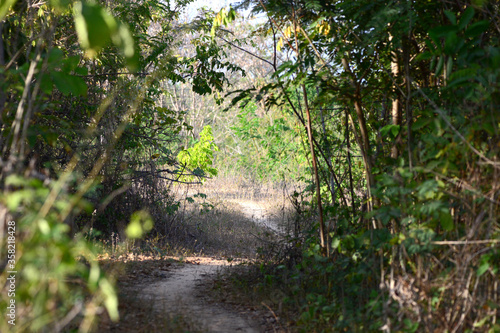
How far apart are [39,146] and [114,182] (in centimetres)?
158

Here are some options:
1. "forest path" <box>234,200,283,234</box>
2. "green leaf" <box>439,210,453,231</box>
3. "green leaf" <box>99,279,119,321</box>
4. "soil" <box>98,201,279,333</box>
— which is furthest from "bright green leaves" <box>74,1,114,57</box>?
"forest path" <box>234,200,283,234</box>

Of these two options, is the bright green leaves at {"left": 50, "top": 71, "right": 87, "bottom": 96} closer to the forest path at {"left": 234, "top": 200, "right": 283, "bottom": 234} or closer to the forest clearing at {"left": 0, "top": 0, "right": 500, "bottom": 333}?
the forest clearing at {"left": 0, "top": 0, "right": 500, "bottom": 333}

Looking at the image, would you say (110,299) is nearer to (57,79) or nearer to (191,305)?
(57,79)

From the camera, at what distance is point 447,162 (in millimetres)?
2922

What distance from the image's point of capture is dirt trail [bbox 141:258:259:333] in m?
4.21

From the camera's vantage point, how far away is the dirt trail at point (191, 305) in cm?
421

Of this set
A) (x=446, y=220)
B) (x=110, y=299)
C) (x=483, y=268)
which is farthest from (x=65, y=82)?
(x=483, y=268)

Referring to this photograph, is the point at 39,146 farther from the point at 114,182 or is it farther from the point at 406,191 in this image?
the point at 406,191

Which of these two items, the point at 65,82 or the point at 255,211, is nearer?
the point at 65,82

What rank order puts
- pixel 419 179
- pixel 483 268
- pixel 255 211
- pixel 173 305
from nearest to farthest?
pixel 483 268, pixel 419 179, pixel 173 305, pixel 255 211

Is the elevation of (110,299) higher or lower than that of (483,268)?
higher

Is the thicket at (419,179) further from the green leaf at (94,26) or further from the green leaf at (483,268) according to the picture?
the green leaf at (94,26)

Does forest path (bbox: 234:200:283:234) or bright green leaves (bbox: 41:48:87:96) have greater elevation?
bright green leaves (bbox: 41:48:87:96)

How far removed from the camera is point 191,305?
4.92m
